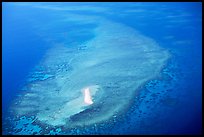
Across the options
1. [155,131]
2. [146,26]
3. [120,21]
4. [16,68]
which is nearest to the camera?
[155,131]

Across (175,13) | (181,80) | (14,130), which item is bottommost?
(14,130)

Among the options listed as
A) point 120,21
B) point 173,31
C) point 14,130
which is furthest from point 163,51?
point 14,130

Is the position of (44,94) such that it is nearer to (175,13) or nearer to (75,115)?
(75,115)

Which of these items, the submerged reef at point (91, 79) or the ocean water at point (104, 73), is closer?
the ocean water at point (104, 73)

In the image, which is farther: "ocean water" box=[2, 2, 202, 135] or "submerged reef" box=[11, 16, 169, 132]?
"submerged reef" box=[11, 16, 169, 132]
